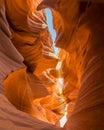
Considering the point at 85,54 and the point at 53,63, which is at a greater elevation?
the point at 85,54

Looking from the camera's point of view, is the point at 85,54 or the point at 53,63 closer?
the point at 85,54

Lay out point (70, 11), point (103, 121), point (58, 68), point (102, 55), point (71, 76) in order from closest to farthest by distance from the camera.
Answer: point (103, 121), point (102, 55), point (70, 11), point (71, 76), point (58, 68)

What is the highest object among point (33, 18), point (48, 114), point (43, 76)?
point (33, 18)

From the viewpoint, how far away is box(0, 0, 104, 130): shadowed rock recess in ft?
6.73

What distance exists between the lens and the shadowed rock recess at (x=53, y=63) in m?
2.05

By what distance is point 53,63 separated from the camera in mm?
4164

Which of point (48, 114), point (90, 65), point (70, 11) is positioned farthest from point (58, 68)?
point (90, 65)

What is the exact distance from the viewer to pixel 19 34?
405 centimetres

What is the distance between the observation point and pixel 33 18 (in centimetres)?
420

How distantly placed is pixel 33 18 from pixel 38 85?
3.23ft

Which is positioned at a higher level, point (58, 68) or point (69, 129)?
point (69, 129)

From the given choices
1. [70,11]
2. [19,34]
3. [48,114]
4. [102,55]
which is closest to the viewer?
[102,55]

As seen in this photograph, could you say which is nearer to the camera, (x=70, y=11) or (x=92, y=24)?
(x=92, y=24)

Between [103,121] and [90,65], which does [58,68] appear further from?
[103,121]
